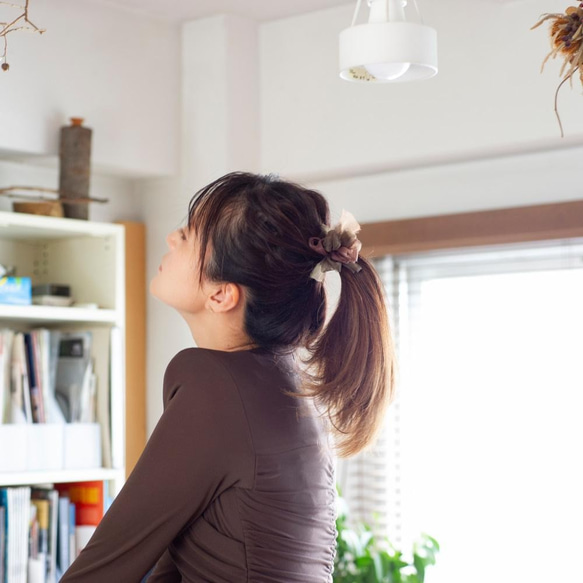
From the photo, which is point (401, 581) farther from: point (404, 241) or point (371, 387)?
point (371, 387)

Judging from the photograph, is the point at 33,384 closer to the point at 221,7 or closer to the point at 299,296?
the point at 221,7

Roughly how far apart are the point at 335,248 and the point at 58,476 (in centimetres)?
154

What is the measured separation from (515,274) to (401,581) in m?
0.93

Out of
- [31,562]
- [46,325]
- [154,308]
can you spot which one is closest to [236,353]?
[31,562]

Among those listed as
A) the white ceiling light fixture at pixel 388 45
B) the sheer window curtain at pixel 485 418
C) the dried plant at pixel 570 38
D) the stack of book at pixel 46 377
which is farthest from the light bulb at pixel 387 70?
the stack of book at pixel 46 377

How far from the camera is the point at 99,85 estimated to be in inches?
110

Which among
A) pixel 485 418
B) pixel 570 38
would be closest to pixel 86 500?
pixel 485 418

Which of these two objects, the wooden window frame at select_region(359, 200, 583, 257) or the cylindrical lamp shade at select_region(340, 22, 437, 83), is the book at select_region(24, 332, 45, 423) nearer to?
the wooden window frame at select_region(359, 200, 583, 257)

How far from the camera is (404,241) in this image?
2744 millimetres

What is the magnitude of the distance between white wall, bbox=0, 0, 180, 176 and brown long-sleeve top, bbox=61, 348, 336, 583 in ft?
5.73

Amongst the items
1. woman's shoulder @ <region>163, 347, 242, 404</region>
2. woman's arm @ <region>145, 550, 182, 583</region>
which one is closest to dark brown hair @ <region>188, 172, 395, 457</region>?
woman's shoulder @ <region>163, 347, 242, 404</region>

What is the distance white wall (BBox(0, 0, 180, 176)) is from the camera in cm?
260

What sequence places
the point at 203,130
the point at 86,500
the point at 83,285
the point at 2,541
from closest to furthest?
the point at 2,541, the point at 86,500, the point at 83,285, the point at 203,130

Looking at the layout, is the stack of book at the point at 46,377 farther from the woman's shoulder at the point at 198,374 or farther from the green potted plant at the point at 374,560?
the woman's shoulder at the point at 198,374
